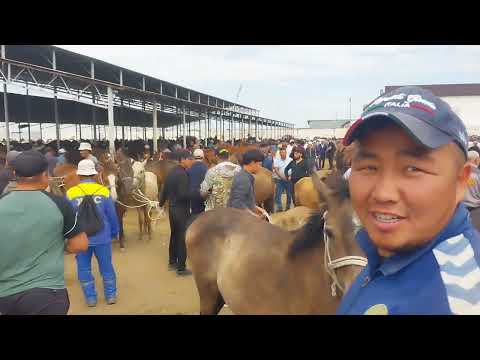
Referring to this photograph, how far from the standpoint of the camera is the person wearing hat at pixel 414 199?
0.78m

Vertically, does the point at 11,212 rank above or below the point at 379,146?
below

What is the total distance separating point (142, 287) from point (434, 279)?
5.87m

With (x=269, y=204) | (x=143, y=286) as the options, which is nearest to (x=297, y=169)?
(x=269, y=204)

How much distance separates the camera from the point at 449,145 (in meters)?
0.85

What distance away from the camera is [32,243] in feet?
9.25

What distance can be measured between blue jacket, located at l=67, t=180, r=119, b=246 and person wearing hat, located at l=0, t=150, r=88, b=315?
1.94 meters

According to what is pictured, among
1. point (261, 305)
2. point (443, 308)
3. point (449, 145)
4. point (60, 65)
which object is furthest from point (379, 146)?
point (60, 65)

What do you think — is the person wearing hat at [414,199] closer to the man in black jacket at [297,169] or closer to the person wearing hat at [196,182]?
the person wearing hat at [196,182]

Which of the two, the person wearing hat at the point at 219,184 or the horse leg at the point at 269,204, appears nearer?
the person wearing hat at the point at 219,184

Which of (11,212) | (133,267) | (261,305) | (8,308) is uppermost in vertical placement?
(11,212)

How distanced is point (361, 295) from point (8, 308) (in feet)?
9.44

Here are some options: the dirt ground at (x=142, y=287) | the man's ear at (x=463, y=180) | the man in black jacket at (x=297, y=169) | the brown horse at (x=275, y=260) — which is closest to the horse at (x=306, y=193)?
the man in black jacket at (x=297, y=169)

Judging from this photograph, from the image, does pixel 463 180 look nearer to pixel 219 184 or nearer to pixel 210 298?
pixel 210 298

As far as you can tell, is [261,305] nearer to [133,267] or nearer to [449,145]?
[449,145]
